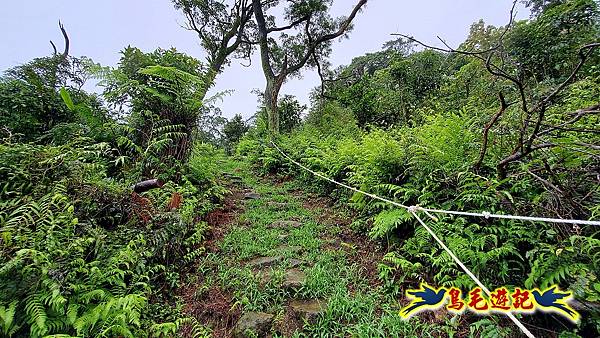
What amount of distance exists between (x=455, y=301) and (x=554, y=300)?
0.49 meters

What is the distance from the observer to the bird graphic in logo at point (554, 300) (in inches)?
57.1

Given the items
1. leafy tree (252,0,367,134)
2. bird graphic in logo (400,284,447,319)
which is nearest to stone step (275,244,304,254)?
bird graphic in logo (400,284,447,319)

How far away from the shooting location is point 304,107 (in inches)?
413

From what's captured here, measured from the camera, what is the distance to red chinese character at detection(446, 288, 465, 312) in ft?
5.65

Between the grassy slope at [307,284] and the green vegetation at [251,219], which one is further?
the grassy slope at [307,284]

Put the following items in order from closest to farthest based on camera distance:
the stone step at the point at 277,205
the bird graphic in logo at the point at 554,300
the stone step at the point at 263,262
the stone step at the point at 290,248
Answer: the bird graphic in logo at the point at 554,300
the stone step at the point at 263,262
the stone step at the point at 290,248
the stone step at the point at 277,205

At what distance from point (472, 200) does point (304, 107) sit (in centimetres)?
869

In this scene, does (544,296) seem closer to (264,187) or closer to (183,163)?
(183,163)

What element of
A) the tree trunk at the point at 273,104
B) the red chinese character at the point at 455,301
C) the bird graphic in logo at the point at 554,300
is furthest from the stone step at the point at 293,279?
the tree trunk at the point at 273,104

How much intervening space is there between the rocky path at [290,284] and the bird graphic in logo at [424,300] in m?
0.07

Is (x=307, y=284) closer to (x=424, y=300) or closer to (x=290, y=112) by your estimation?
(x=424, y=300)

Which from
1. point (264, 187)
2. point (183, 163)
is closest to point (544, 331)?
point (183, 163)
